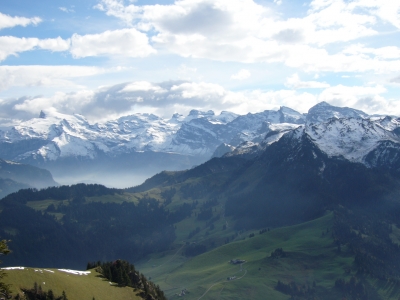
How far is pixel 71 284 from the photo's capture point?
149 m

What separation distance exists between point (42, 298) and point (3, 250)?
69.0 metres

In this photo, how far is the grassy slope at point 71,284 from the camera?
13612 centimetres

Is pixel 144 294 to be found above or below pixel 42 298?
below

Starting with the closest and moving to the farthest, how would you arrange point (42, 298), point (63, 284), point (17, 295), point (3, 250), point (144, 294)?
point (3, 250)
point (17, 295)
point (42, 298)
point (63, 284)
point (144, 294)

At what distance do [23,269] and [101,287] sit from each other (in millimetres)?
29422

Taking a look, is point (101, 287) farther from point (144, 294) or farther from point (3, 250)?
point (3, 250)

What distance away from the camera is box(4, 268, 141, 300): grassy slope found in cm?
13612

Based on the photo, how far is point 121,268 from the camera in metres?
177

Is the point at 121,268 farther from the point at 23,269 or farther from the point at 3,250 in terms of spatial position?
the point at 3,250

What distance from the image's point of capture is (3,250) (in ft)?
Answer: 236

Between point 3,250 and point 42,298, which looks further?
point 42,298

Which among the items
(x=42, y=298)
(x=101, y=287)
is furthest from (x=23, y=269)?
(x=101, y=287)

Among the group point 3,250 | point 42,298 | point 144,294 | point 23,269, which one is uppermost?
point 3,250

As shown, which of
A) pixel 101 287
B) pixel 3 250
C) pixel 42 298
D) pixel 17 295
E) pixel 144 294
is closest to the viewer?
pixel 3 250
